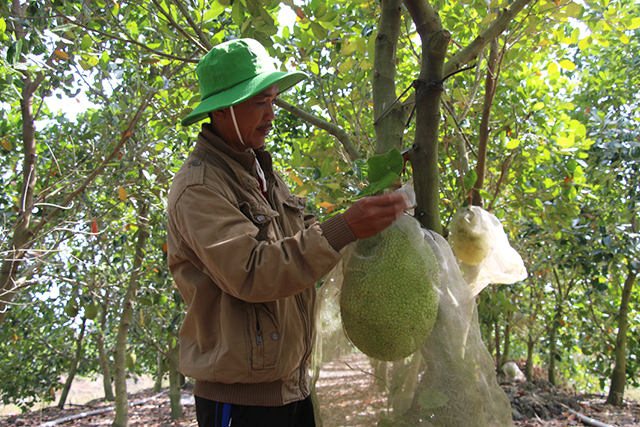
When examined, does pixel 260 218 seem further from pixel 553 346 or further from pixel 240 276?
pixel 553 346

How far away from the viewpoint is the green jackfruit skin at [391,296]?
1.12 meters

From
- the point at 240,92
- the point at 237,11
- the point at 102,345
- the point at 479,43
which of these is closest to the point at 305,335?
the point at 240,92

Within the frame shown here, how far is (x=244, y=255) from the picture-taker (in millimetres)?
1074

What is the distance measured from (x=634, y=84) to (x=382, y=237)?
14.5ft

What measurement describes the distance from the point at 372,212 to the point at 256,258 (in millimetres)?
294

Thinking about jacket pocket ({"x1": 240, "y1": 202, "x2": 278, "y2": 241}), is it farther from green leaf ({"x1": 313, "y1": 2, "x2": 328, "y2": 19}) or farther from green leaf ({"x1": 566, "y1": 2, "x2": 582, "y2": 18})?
green leaf ({"x1": 566, "y1": 2, "x2": 582, "y2": 18})

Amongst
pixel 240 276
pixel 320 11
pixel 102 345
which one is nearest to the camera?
pixel 240 276

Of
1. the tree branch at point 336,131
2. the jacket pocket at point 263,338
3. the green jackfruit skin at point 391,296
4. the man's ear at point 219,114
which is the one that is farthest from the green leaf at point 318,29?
the jacket pocket at point 263,338

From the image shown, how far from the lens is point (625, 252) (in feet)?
10.5

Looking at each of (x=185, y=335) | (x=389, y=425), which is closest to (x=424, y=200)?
(x=389, y=425)

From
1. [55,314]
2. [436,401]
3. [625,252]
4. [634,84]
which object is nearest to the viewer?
[436,401]

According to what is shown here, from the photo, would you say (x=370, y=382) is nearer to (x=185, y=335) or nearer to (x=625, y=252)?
(x=185, y=335)

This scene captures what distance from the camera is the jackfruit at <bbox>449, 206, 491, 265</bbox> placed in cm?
153

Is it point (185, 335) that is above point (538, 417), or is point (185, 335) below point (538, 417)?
above
